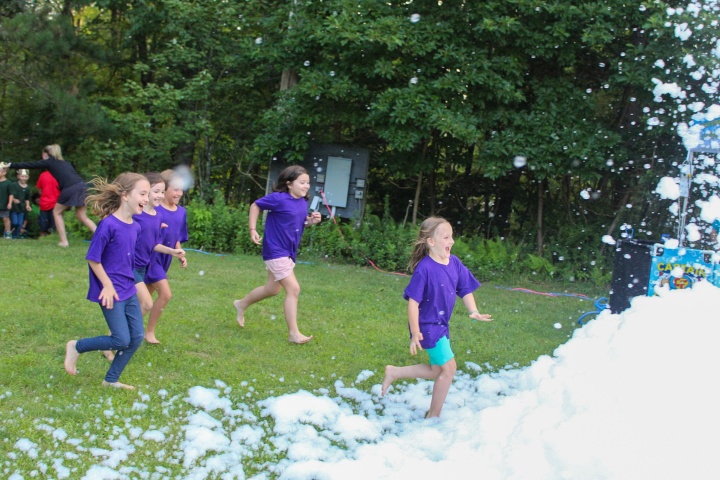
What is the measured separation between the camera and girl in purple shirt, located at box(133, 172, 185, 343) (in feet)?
18.6

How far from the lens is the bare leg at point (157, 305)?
601 cm

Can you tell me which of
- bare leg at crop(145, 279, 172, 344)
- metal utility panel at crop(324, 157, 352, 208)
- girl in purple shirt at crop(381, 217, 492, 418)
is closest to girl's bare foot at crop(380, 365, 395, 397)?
girl in purple shirt at crop(381, 217, 492, 418)

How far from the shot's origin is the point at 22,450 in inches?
151

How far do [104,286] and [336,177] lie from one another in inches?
363

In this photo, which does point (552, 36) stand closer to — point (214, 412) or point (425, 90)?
point (425, 90)

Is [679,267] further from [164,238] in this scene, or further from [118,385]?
[118,385]

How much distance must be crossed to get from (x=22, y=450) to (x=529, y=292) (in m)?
7.70

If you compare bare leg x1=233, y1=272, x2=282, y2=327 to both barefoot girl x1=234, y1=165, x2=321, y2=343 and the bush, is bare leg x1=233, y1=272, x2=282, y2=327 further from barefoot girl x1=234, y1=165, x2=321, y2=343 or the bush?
the bush

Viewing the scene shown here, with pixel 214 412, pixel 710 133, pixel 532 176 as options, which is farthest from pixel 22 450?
pixel 532 176

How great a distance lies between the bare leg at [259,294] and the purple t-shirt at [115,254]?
1.83 metres

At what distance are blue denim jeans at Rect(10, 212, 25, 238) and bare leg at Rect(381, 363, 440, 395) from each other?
1179 cm

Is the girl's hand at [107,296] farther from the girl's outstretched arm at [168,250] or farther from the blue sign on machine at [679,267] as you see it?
the blue sign on machine at [679,267]

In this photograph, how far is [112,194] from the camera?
15.9 ft

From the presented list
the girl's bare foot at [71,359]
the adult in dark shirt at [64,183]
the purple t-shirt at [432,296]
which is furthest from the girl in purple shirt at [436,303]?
the adult in dark shirt at [64,183]
